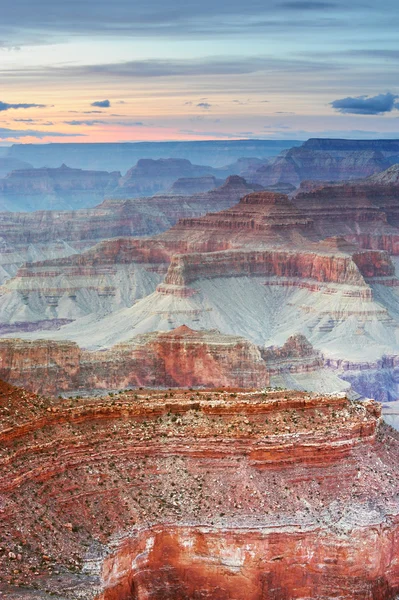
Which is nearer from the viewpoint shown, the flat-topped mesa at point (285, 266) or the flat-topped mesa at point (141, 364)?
the flat-topped mesa at point (141, 364)

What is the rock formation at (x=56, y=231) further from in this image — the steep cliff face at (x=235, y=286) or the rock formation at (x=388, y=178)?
the rock formation at (x=388, y=178)

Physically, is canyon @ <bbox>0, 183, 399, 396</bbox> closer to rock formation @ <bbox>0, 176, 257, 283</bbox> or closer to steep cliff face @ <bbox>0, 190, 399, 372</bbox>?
steep cliff face @ <bbox>0, 190, 399, 372</bbox>

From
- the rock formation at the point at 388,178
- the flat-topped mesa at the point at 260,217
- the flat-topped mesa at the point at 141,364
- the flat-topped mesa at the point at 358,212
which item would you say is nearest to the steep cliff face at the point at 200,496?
the flat-topped mesa at the point at 141,364

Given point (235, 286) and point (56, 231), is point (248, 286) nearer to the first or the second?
point (235, 286)

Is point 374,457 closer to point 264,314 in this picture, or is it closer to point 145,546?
point 145,546

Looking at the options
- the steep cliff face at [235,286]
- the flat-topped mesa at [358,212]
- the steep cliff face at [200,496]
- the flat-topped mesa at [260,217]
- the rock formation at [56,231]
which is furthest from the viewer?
the rock formation at [56,231]

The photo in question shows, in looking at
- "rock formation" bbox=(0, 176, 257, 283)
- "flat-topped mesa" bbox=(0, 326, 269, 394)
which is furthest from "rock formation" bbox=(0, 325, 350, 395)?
"rock formation" bbox=(0, 176, 257, 283)

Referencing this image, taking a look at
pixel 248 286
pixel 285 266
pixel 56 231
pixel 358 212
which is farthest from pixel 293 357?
pixel 56 231
